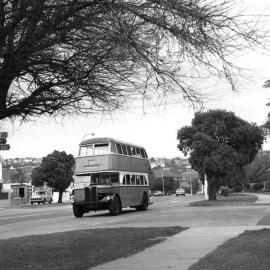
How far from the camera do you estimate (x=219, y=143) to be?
3712cm

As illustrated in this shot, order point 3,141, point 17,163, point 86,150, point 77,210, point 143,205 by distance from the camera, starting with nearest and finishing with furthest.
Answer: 1. point 3,141
2. point 77,210
3. point 86,150
4. point 143,205
5. point 17,163

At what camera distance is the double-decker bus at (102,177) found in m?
28.1

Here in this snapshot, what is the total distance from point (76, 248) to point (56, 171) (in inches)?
2021

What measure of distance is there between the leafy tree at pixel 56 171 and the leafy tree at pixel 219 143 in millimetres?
27711

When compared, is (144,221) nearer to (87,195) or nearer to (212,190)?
(87,195)

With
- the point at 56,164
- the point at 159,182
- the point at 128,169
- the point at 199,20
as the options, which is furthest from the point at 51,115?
the point at 159,182

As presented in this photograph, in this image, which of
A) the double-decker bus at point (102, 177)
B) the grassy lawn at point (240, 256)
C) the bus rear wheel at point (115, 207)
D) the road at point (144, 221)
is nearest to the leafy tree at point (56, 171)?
the double-decker bus at point (102, 177)

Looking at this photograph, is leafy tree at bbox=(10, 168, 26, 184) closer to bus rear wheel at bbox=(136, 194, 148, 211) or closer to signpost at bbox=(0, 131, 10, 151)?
bus rear wheel at bbox=(136, 194, 148, 211)

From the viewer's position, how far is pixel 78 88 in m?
8.69

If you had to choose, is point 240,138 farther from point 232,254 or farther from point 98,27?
point 98,27

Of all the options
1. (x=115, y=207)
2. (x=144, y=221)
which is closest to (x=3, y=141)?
(x=144, y=221)

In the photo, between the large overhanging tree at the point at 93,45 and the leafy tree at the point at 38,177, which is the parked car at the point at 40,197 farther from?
the large overhanging tree at the point at 93,45

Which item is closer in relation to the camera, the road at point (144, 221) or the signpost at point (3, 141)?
the signpost at point (3, 141)

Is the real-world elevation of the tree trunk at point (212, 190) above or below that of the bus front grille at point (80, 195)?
above
